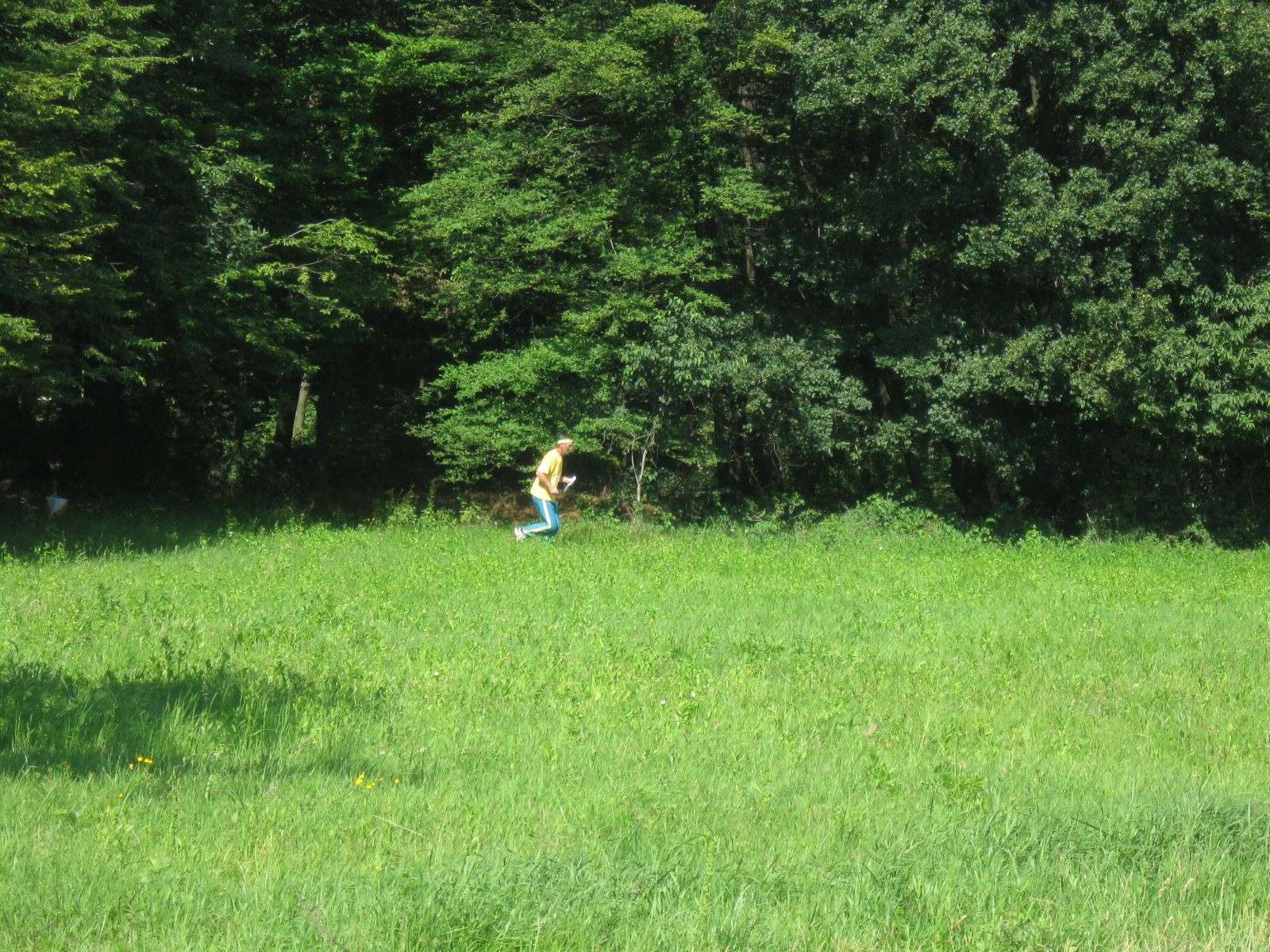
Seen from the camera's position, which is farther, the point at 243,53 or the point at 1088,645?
the point at 243,53

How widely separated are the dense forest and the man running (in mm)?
3254

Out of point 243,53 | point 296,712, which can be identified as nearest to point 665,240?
point 243,53

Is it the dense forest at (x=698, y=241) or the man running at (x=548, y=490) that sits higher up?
the dense forest at (x=698, y=241)

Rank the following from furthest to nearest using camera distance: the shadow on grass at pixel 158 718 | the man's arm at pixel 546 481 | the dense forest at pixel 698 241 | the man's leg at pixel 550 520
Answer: the dense forest at pixel 698 241, the man's leg at pixel 550 520, the man's arm at pixel 546 481, the shadow on grass at pixel 158 718

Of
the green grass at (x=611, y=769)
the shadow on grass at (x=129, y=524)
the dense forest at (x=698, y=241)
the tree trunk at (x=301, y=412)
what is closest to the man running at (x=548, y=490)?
the dense forest at (x=698, y=241)

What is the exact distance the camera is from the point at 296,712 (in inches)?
285

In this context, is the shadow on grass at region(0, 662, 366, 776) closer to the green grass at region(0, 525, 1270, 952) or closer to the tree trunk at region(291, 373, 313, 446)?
the green grass at region(0, 525, 1270, 952)

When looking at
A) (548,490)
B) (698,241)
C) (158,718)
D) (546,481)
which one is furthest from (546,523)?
(158,718)

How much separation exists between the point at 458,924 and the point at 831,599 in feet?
29.9

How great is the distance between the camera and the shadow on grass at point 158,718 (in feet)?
20.4

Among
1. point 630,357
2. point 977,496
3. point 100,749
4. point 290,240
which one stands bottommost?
point 100,749

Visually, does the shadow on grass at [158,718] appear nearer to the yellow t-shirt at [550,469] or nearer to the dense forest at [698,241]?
the yellow t-shirt at [550,469]

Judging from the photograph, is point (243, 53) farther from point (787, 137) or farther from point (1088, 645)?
point (1088, 645)

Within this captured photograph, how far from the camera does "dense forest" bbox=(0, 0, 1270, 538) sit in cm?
1844
